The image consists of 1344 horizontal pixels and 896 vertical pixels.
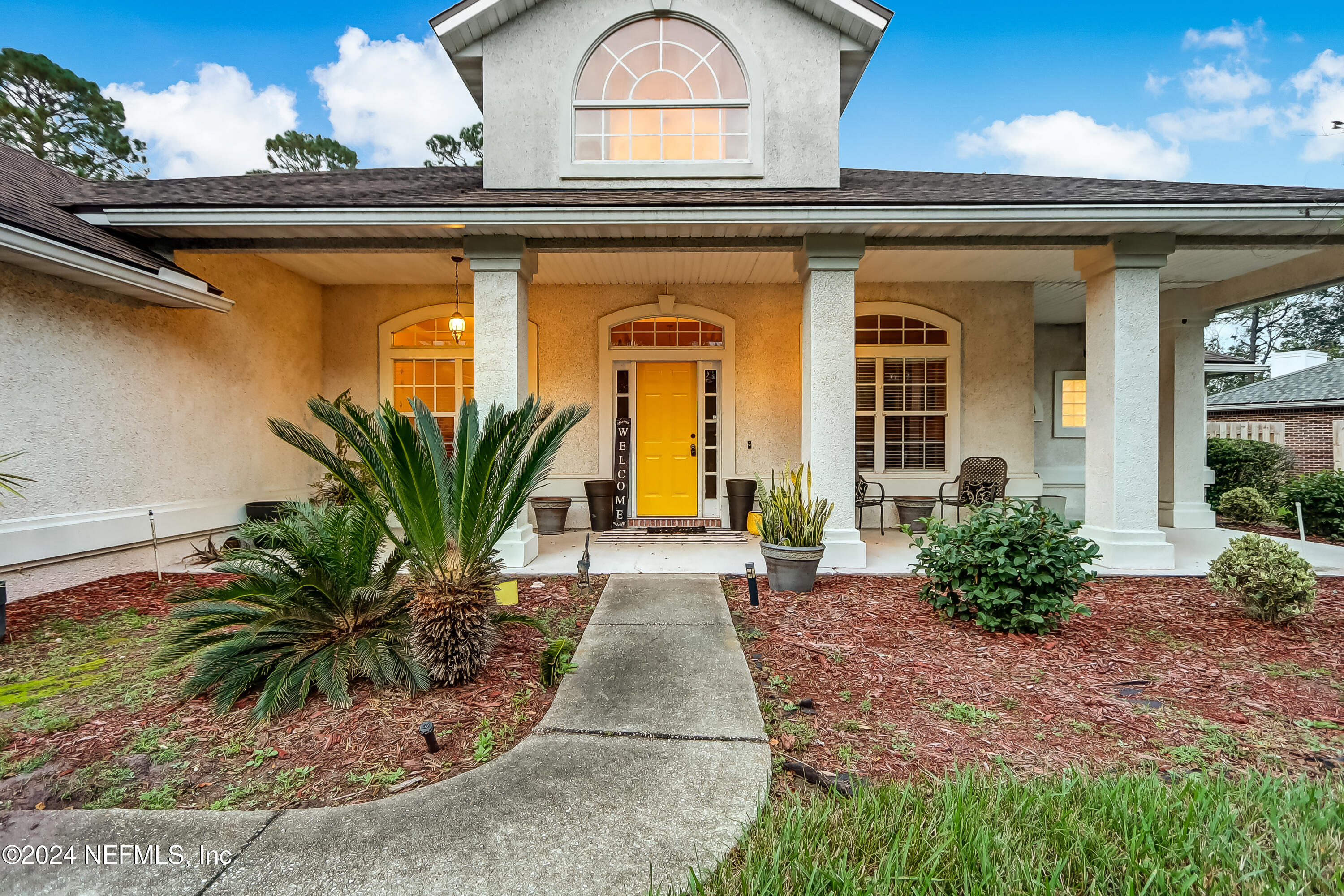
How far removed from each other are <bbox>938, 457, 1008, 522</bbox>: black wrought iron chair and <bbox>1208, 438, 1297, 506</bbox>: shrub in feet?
19.2

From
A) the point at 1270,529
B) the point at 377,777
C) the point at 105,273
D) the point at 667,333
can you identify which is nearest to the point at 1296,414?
the point at 1270,529

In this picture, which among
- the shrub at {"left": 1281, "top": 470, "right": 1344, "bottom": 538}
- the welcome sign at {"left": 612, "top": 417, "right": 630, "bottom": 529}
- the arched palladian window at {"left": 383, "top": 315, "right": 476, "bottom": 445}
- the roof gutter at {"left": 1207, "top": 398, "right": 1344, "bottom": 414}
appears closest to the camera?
the shrub at {"left": 1281, "top": 470, "right": 1344, "bottom": 538}

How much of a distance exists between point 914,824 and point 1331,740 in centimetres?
231

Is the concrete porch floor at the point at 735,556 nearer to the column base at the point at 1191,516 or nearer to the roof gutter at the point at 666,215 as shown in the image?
the column base at the point at 1191,516

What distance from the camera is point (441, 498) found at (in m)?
2.94

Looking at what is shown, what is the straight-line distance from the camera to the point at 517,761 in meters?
2.23

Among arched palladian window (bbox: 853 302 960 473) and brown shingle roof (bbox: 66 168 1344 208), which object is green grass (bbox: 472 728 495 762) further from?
arched palladian window (bbox: 853 302 960 473)

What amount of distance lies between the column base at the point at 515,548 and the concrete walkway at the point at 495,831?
2998mm

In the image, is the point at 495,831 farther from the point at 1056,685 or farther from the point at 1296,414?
the point at 1296,414

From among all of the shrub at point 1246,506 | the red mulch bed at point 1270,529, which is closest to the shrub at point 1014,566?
the red mulch bed at point 1270,529

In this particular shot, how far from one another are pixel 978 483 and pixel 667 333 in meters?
4.69

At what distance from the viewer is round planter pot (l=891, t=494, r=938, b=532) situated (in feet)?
23.9

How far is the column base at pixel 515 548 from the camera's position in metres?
5.38

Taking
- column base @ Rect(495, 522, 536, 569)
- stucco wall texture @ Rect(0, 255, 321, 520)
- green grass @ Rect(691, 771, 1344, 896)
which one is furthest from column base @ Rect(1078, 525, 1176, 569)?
stucco wall texture @ Rect(0, 255, 321, 520)
